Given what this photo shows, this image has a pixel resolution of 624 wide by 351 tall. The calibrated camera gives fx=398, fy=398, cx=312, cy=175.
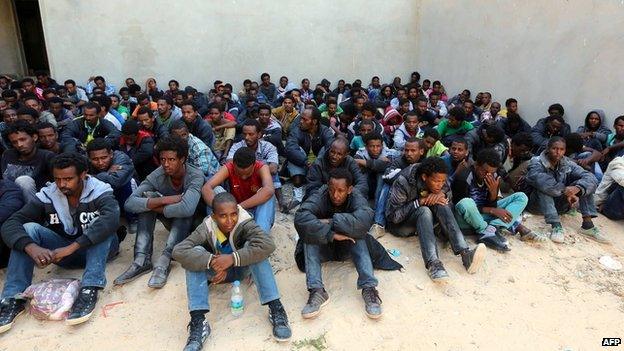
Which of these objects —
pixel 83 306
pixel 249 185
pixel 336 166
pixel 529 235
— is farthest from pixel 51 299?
pixel 529 235

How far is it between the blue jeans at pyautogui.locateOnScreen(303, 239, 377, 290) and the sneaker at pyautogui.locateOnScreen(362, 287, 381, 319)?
64 mm

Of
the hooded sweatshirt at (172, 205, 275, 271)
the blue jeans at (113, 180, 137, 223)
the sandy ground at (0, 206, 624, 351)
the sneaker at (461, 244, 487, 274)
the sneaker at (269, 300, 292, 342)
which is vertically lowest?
the sandy ground at (0, 206, 624, 351)

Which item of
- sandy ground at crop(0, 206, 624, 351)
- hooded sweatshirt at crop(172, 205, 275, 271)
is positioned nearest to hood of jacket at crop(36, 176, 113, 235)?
sandy ground at crop(0, 206, 624, 351)

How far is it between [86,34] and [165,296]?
7.92 m

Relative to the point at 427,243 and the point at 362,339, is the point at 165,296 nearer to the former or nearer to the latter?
the point at 362,339

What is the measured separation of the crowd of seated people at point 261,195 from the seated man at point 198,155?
0.05 ft

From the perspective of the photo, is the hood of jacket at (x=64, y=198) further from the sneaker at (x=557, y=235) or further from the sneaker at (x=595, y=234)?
the sneaker at (x=595, y=234)

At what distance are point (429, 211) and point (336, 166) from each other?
A: 108 cm

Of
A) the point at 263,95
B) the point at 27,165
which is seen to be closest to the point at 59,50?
the point at 263,95

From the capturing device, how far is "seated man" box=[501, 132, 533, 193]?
4.54 meters

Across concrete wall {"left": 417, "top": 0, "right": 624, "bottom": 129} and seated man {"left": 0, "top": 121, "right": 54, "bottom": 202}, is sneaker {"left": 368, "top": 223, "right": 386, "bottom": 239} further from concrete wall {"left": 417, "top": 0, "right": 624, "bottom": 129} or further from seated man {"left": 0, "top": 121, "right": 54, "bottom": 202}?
concrete wall {"left": 417, "top": 0, "right": 624, "bottom": 129}

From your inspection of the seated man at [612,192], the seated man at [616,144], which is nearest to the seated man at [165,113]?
the seated man at [612,192]

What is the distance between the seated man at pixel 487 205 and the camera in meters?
3.75

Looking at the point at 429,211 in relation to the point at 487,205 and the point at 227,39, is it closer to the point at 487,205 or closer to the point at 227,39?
the point at 487,205
